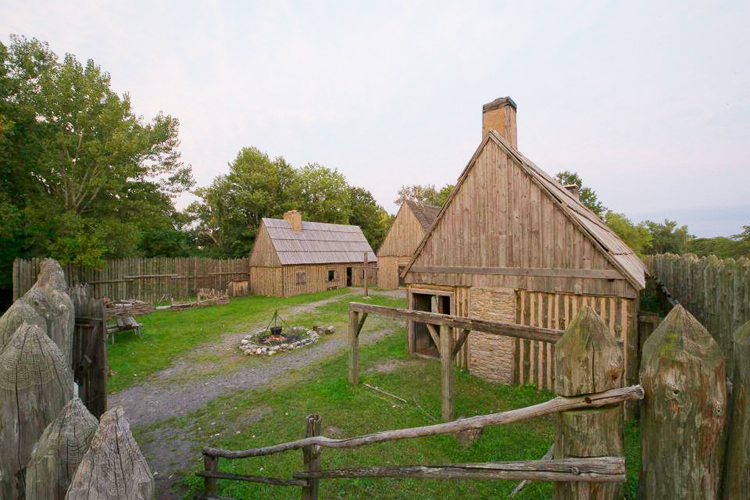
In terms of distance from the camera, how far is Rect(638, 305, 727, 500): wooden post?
5.14 feet

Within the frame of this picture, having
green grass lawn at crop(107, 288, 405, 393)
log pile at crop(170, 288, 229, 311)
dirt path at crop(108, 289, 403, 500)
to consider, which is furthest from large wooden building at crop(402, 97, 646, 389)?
log pile at crop(170, 288, 229, 311)

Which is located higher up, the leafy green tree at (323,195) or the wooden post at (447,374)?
the leafy green tree at (323,195)

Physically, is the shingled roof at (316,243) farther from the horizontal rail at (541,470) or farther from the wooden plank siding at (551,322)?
the horizontal rail at (541,470)

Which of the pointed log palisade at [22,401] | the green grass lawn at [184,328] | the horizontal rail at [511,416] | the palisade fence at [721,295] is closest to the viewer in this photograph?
the horizontal rail at [511,416]

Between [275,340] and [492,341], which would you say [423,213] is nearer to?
[275,340]

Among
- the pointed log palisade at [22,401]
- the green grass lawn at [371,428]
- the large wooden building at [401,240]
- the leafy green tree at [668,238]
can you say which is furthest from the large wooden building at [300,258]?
the leafy green tree at [668,238]

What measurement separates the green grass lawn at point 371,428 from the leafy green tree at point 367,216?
4239 centimetres

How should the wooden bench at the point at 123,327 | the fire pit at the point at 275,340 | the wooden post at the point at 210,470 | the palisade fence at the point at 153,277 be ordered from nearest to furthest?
the wooden post at the point at 210,470 → the fire pit at the point at 275,340 → the wooden bench at the point at 123,327 → the palisade fence at the point at 153,277

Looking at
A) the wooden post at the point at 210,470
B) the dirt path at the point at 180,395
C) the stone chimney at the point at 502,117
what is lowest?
the dirt path at the point at 180,395

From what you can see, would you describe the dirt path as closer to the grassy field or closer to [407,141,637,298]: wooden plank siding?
the grassy field

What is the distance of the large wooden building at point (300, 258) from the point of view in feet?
84.1

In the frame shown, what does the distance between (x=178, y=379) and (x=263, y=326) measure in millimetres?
5863

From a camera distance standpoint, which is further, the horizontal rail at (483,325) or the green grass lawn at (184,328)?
the green grass lawn at (184,328)

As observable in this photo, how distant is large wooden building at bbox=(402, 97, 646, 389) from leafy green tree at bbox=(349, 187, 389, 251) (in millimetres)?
41348
